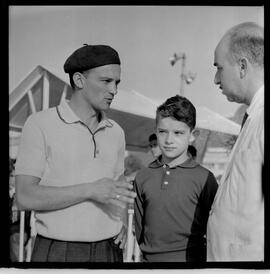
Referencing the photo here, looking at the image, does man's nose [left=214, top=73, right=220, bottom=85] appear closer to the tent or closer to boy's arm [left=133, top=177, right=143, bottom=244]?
the tent

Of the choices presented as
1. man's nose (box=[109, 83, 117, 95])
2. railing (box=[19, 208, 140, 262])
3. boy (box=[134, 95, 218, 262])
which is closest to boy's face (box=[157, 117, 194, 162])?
boy (box=[134, 95, 218, 262])

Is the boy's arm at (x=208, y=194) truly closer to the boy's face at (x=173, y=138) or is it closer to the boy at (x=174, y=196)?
the boy at (x=174, y=196)

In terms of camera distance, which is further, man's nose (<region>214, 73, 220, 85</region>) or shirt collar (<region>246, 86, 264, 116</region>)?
man's nose (<region>214, 73, 220, 85</region>)

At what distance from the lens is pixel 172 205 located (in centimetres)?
306

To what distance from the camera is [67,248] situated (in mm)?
3072

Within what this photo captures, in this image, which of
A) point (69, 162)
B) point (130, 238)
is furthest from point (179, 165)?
point (69, 162)

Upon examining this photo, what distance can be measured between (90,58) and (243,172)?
1223 millimetres

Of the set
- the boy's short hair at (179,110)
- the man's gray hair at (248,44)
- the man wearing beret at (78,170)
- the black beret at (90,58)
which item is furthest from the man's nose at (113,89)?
the man's gray hair at (248,44)

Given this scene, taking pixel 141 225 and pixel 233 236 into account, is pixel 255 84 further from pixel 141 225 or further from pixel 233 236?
pixel 141 225

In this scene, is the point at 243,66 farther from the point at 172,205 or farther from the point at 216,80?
the point at 172,205

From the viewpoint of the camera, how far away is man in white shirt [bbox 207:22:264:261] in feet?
9.84

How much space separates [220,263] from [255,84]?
3.90 feet

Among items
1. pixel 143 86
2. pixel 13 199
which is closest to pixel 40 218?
pixel 13 199

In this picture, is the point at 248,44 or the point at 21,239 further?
the point at 21,239
